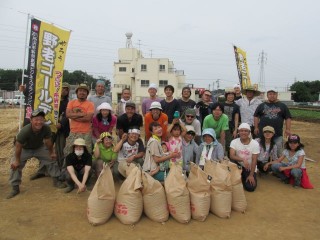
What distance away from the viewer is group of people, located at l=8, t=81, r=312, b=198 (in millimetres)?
4680

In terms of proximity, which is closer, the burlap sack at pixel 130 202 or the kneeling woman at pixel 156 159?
the burlap sack at pixel 130 202

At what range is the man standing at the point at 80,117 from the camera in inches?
195

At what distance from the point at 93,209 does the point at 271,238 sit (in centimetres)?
219

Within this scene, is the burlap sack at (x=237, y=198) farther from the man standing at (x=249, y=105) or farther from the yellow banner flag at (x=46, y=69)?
the yellow banner flag at (x=46, y=69)

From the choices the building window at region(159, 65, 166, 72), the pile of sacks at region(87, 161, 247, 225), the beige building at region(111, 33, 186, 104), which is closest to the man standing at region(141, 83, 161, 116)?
→ the pile of sacks at region(87, 161, 247, 225)

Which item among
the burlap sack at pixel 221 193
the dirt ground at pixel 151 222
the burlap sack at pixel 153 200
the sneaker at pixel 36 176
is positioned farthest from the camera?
the sneaker at pixel 36 176

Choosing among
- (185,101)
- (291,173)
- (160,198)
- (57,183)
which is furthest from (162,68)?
(160,198)

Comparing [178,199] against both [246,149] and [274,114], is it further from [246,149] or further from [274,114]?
[274,114]

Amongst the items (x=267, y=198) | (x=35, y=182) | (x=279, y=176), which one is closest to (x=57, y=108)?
(x=35, y=182)

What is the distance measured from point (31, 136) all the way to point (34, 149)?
322mm

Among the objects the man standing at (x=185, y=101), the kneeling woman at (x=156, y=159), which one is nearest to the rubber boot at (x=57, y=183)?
the kneeling woman at (x=156, y=159)

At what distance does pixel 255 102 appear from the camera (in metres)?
6.25

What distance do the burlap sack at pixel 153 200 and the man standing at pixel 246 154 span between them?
1961 mm

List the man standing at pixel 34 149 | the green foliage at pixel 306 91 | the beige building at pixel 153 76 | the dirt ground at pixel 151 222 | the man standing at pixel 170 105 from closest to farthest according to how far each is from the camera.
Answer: the dirt ground at pixel 151 222, the man standing at pixel 34 149, the man standing at pixel 170 105, the beige building at pixel 153 76, the green foliage at pixel 306 91
